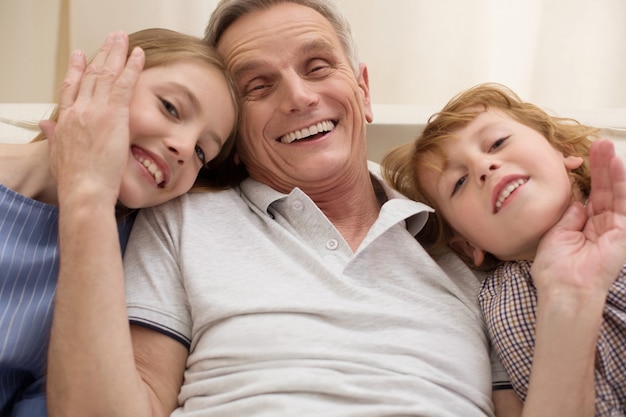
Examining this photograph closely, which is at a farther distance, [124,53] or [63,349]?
[124,53]

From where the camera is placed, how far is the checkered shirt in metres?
1.15

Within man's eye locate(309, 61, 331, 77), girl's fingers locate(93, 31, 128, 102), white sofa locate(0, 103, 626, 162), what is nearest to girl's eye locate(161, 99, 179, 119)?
girl's fingers locate(93, 31, 128, 102)

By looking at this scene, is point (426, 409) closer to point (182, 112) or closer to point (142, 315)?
point (142, 315)

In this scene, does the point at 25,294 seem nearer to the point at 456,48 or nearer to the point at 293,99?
the point at 293,99

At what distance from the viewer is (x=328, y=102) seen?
1493 mm

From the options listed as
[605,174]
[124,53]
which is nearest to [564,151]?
[605,174]

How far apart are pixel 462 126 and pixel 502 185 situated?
0.19 meters

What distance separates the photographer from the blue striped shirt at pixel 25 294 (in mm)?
1155

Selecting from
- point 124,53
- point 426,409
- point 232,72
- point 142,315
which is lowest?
point 426,409

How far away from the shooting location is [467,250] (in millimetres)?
1473

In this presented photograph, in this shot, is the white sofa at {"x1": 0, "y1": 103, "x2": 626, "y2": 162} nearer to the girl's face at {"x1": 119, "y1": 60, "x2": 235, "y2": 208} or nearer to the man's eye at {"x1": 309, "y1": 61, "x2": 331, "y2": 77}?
the man's eye at {"x1": 309, "y1": 61, "x2": 331, "y2": 77}

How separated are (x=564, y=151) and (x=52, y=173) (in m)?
1.01

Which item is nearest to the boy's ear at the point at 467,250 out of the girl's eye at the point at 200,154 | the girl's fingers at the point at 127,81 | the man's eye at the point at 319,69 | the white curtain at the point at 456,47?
the man's eye at the point at 319,69

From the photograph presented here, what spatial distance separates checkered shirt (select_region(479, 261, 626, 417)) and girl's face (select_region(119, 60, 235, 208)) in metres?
0.64
